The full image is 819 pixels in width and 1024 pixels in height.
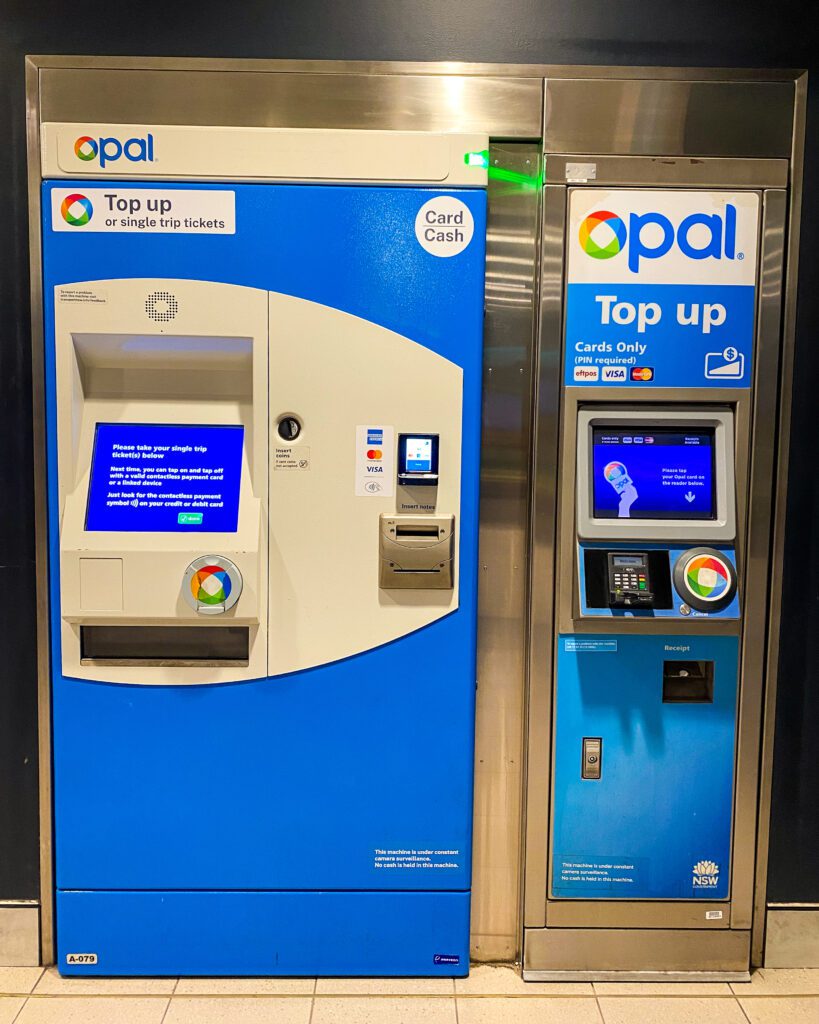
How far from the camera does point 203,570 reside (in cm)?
208

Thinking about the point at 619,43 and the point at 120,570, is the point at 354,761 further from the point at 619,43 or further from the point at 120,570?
the point at 619,43

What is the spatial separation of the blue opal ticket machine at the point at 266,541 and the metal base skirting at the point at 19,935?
0.44 feet

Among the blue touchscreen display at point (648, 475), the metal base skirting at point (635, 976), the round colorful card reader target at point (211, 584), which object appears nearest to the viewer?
the round colorful card reader target at point (211, 584)

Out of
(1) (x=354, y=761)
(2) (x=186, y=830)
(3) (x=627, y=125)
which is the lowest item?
(2) (x=186, y=830)

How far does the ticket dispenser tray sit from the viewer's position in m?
2.16

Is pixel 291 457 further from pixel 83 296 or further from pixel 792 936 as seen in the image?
pixel 792 936

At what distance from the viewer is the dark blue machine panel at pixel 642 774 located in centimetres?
226

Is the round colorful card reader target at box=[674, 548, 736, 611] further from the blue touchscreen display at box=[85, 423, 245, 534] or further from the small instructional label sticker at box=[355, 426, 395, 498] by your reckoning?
the blue touchscreen display at box=[85, 423, 245, 534]

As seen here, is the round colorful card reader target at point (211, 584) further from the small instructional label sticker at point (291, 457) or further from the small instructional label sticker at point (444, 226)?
the small instructional label sticker at point (444, 226)

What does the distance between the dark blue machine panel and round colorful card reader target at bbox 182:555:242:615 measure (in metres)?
0.90

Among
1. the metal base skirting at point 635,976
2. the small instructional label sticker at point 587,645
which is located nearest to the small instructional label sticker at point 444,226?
the small instructional label sticker at point 587,645

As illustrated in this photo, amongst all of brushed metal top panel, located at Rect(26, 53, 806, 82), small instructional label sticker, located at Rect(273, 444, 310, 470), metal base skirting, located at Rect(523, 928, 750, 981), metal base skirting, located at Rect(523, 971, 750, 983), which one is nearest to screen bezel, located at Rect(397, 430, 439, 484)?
small instructional label sticker, located at Rect(273, 444, 310, 470)

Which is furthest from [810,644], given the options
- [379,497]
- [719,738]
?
[379,497]

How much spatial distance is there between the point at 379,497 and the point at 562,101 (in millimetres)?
1143
